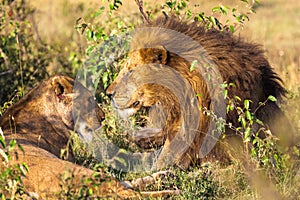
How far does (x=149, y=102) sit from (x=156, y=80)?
0.20 meters

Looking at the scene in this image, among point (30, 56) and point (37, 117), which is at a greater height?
point (37, 117)

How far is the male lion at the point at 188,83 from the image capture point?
562cm

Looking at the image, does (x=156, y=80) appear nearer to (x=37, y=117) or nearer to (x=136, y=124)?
(x=136, y=124)

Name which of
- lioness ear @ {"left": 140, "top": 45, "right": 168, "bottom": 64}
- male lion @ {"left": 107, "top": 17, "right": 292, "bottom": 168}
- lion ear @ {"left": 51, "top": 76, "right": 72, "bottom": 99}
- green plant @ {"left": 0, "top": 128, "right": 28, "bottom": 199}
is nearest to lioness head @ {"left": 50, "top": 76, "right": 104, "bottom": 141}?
lion ear @ {"left": 51, "top": 76, "right": 72, "bottom": 99}

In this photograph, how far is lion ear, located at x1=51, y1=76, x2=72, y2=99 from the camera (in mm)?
5746

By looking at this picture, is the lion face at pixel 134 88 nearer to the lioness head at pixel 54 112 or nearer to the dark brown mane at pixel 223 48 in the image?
the dark brown mane at pixel 223 48

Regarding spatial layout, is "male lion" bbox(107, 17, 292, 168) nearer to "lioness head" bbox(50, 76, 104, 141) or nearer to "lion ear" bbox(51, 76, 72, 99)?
"lioness head" bbox(50, 76, 104, 141)

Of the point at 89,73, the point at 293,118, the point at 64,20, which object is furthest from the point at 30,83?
the point at 64,20

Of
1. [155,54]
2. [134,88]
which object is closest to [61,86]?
[134,88]

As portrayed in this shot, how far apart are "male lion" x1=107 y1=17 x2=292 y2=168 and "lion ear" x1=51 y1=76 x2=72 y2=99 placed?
34 cm

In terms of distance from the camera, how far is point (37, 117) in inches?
232

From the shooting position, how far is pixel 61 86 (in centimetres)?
577

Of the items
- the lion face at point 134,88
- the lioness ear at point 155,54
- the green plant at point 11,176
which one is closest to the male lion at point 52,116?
the lion face at point 134,88

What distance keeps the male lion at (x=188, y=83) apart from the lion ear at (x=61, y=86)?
13.5 inches
